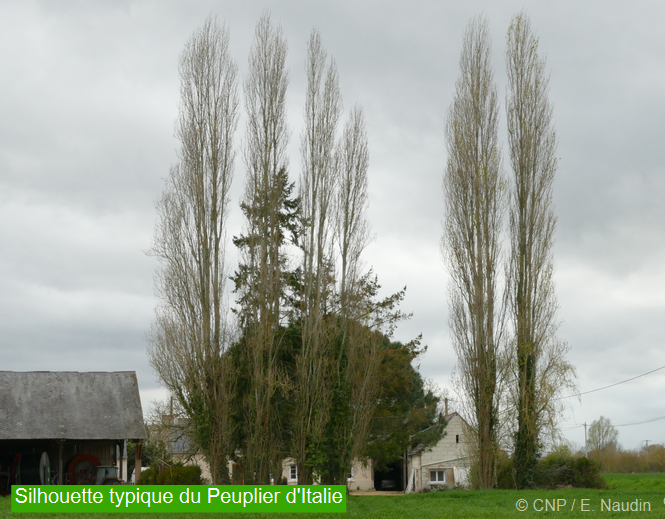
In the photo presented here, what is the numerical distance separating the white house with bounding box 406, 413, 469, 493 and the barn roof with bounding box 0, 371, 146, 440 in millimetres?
17214

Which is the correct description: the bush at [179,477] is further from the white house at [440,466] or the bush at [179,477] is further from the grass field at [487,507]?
the white house at [440,466]

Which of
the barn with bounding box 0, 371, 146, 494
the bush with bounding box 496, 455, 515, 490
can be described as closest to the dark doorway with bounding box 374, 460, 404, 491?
the barn with bounding box 0, 371, 146, 494

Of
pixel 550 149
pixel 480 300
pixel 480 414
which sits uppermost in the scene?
pixel 550 149

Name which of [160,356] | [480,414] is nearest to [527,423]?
[480,414]

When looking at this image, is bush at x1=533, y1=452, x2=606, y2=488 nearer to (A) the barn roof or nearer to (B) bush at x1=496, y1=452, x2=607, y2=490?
(B) bush at x1=496, y1=452, x2=607, y2=490

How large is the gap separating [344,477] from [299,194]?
28.2ft

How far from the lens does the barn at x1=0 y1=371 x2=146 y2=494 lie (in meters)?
25.2

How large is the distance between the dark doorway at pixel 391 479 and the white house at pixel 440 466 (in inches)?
55.3

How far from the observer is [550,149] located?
916 inches

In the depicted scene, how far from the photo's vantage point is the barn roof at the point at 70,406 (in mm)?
25109

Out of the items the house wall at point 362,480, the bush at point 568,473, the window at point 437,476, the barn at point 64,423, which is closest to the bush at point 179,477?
the barn at point 64,423

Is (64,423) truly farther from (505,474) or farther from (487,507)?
(487,507)

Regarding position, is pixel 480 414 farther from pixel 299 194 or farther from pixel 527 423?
pixel 299 194

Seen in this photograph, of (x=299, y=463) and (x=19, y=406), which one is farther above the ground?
(x=19, y=406)
